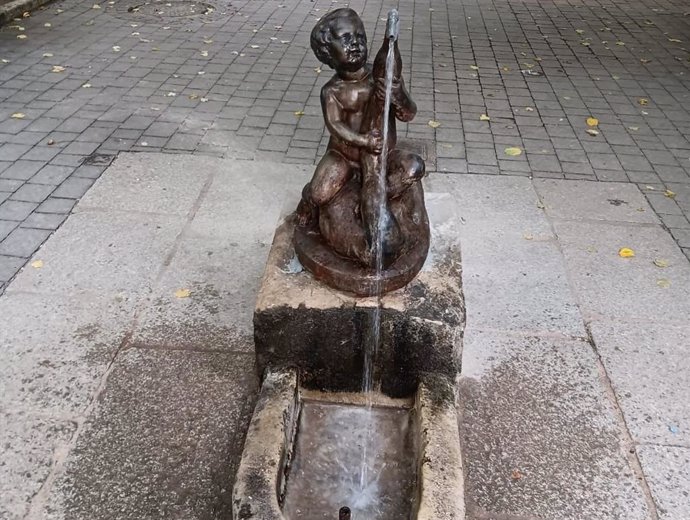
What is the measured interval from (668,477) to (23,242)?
425 cm

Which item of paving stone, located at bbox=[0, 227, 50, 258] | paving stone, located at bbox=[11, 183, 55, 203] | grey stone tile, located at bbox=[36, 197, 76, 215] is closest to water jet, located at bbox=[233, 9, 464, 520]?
paving stone, located at bbox=[0, 227, 50, 258]

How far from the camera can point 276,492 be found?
2393mm

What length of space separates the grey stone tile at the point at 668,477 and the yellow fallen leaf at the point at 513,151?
338cm

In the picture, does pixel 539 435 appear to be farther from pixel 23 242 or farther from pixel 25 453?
pixel 23 242

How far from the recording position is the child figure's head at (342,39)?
261cm

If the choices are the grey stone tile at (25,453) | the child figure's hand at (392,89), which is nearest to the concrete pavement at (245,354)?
the grey stone tile at (25,453)

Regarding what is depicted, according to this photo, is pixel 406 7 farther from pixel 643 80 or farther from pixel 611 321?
pixel 611 321

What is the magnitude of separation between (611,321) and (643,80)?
498 cm

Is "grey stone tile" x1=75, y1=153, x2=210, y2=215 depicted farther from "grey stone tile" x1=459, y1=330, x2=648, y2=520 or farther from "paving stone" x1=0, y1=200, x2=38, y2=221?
"grey stone tile" x1=459, y1=330, x2=648, y2=520

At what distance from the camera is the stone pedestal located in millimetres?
2881

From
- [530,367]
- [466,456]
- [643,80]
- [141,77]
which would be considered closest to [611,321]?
[530,367]

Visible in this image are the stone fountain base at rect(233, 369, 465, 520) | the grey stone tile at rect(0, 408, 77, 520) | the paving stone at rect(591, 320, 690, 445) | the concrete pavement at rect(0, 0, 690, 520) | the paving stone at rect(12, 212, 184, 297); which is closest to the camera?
the stone fountain base at rect(233, 369, 465, 520)

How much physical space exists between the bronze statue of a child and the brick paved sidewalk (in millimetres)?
2556

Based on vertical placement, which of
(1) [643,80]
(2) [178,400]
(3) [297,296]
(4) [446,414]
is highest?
(3) [297,296]
